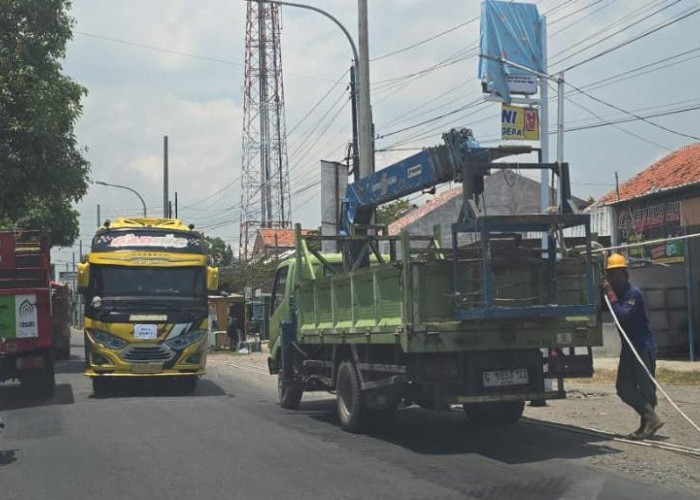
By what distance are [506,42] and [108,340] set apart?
11393 millimetres

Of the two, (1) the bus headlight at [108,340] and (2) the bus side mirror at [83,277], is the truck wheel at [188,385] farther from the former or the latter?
(2) the bus side mirror at [83,277]

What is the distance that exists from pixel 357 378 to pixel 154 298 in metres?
7.13

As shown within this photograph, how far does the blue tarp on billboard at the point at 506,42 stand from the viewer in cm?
2052

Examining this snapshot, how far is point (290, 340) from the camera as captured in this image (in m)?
13.3

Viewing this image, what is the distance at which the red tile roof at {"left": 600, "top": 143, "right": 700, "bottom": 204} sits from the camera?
2178 cm

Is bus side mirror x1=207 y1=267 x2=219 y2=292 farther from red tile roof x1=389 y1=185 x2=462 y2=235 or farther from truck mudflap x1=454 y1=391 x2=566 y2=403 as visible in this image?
red tile roof x1=389 y1=185 x2=462 y2=235

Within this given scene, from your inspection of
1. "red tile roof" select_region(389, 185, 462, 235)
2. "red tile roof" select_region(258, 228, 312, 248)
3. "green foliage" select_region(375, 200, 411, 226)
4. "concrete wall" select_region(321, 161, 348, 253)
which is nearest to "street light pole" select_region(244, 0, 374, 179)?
"concrete wall" select_region(321, 161, 348, 253)

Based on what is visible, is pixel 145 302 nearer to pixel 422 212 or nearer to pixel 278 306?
pixel 278 306

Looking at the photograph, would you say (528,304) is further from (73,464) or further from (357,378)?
(73,464)

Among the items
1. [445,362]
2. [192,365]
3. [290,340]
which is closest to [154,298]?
[192,365]

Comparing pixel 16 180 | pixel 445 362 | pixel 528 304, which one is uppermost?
pixel 16 180

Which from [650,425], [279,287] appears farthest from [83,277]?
[650,425]

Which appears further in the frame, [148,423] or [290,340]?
[290,340]

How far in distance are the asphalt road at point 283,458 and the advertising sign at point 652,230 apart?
10.8 m
